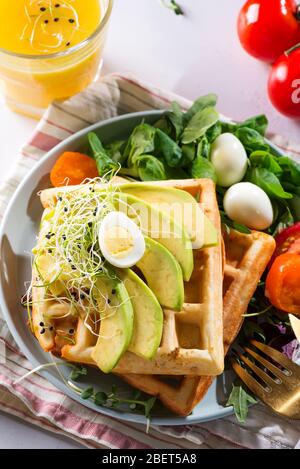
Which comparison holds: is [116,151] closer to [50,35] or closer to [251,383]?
[50,35]

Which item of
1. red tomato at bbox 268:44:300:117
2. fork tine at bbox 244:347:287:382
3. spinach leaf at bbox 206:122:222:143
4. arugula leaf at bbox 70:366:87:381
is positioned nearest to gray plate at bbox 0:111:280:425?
arugula leaf at bbox 70:366:87:381

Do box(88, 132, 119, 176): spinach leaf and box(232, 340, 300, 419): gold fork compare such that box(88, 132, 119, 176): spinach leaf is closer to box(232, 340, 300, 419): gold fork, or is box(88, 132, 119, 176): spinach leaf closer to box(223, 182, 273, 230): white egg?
box(223, 182, 273, 230): white egg

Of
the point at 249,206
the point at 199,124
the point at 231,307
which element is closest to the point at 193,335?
the point at 231,307

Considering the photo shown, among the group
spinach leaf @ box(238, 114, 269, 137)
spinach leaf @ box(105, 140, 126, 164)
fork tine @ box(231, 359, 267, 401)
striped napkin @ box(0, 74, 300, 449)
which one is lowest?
striped napkin @ box(0, 74, 300, 449)

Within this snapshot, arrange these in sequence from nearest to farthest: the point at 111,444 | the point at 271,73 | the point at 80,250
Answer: the point at 80,250
the point at 111,444
the point at 271,73

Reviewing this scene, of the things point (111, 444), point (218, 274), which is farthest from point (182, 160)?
point (111, 444)
